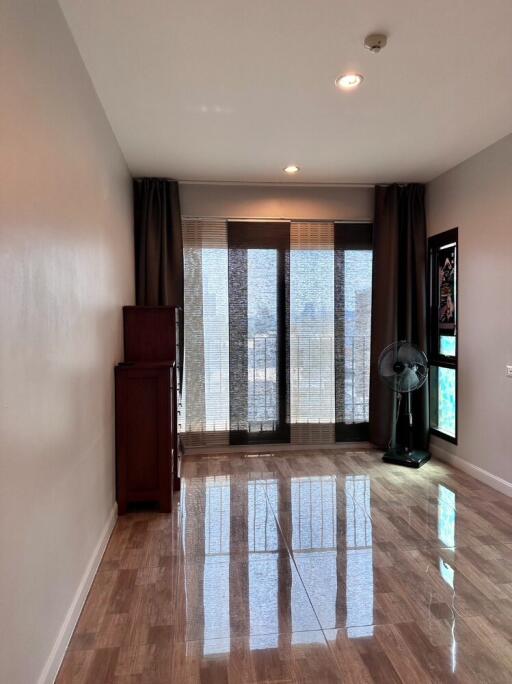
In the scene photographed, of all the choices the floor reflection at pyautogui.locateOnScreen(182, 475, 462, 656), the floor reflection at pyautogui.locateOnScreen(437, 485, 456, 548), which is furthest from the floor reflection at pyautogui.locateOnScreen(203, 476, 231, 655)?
the floor reflection at pyautogui.locateOnScreen(437, 485, 456, 548)

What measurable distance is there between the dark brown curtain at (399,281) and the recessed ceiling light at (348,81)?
204cm

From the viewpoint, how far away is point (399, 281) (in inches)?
182

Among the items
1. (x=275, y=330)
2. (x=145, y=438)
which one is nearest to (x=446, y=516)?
(x=145, y=438)

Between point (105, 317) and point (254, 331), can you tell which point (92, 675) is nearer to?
point (105, 317)

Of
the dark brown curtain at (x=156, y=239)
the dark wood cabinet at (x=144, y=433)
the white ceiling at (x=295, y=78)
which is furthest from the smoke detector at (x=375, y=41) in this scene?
the dark brown curtain at (x=156, y=239)

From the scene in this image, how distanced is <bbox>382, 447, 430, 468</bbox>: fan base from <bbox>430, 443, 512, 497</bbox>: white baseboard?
0.13 meters

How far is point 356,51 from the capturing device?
2.34 m

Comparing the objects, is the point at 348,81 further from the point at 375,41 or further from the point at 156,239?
the point at 156,239

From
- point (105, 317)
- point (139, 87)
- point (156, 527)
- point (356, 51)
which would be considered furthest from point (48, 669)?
point (356, 51)

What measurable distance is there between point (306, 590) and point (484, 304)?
2710 mm

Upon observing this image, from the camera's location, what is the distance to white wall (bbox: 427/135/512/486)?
11.4 ft

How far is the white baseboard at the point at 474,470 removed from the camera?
3.48m

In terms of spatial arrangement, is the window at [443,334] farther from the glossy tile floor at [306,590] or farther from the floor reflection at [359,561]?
the floor reflection at [359,561]

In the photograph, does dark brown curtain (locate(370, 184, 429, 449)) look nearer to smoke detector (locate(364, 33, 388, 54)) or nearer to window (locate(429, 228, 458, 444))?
window (locate(429, 228, 458, 444))
